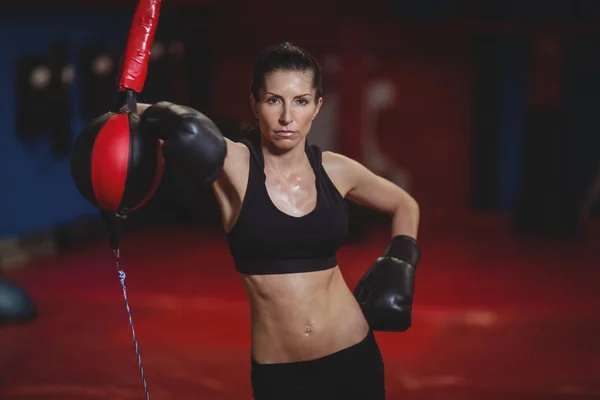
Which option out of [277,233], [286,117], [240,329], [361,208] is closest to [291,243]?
[277,233]

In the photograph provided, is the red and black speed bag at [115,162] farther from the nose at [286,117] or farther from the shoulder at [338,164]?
the shoulder at [338,164]

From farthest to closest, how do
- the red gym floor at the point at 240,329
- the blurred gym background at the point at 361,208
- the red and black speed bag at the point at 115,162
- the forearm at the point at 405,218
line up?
the blurred gym background at the point at 361,208 → the red gym floor at the point at 240,329 → the forearm at the point at 405,218 → the red and black speed bag at the point at 115,162

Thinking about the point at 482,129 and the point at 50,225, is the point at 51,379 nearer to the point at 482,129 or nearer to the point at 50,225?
the point at 50,225

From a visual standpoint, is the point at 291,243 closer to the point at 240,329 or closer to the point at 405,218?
the point at 405,218

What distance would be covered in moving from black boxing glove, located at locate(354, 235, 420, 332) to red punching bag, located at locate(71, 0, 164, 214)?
2.12 ft

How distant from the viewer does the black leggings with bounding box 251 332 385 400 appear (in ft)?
6.74

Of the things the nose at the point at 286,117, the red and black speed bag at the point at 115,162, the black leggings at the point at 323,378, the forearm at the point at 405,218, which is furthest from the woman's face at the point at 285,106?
the black leggings at the point at 323,378

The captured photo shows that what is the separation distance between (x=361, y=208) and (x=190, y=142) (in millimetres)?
6118

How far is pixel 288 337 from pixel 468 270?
4809mm

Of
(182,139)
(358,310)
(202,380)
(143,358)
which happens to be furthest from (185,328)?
(182,139)

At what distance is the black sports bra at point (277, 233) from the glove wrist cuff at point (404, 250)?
0.24m

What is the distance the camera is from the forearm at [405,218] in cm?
234

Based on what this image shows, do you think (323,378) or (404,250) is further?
(404,250)

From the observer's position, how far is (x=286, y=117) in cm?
200
